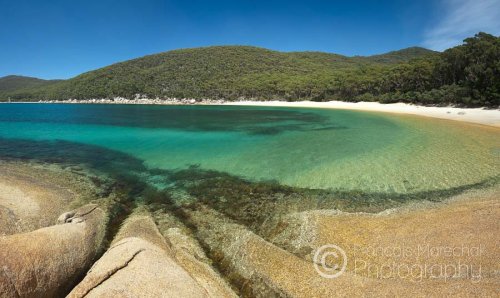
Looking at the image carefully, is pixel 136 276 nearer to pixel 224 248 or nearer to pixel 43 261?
pixel 43 261

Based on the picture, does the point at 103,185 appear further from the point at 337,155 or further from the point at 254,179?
the point at 337,155

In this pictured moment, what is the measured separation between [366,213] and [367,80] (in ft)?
251

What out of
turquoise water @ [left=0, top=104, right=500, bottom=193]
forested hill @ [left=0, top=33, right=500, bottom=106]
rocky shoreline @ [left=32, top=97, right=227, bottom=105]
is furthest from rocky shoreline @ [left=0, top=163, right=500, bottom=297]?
rocky shoreline @ [left=32, top=97, right=227, bottom=105]

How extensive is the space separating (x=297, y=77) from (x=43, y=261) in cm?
11093

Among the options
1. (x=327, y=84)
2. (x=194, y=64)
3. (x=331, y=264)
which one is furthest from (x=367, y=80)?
(x=194, y=64)

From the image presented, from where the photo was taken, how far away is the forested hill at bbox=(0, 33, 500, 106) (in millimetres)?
46438

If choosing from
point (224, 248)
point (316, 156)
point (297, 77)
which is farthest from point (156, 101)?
point (224, 248)

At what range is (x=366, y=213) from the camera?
9.46 meters

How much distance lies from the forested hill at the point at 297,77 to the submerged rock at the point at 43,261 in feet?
172

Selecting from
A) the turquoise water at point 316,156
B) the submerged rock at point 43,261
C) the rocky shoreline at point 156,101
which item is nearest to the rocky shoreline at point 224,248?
the submerged rock at point 43,261

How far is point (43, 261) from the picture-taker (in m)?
4.85

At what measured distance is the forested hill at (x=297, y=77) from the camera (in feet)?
152

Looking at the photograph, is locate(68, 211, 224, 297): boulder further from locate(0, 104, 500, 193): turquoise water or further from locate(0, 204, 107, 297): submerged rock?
locate(0, 104, 500, 193): turquoise water

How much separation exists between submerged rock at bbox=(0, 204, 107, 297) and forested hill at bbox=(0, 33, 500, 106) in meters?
52.3
